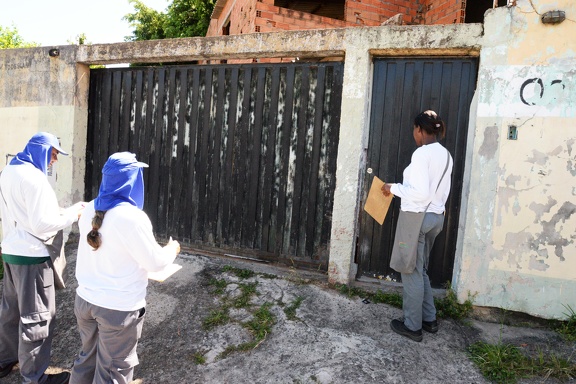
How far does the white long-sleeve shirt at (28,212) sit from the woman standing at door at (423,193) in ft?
7.82

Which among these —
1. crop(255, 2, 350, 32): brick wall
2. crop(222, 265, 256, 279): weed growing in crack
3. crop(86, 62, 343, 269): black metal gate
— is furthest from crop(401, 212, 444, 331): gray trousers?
crop(255, 2, 350, 32): brick wall

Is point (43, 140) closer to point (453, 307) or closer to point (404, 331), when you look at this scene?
point (404, 331)

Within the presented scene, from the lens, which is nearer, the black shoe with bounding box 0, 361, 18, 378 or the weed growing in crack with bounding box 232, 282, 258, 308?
the black shoe with bounding box 0, 361, 18, 378

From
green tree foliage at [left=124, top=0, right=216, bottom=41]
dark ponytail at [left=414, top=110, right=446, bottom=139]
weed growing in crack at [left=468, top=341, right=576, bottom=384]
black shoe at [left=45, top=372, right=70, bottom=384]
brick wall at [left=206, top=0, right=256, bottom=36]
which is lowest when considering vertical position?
black shoe at [left=45, top=372, right=70, bottom=384]

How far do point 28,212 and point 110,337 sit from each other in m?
1.10

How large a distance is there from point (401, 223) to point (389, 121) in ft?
3.89

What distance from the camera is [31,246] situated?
9.55 ft

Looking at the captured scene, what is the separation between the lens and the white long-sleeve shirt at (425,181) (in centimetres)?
312

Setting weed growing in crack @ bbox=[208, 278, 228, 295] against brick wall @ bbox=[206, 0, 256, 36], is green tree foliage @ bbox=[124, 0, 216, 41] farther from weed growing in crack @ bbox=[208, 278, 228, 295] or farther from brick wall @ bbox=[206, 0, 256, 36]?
weed growing in crack @ bbox=[208, 278, 228, 295]

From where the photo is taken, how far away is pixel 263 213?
Answer: 4.51 metres

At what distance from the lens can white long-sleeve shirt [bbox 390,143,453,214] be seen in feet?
10.2

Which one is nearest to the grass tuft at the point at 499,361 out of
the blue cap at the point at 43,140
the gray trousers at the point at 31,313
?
the gray trousers at the point at 31,313

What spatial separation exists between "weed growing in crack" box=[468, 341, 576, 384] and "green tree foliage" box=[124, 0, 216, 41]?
13081 millimetres

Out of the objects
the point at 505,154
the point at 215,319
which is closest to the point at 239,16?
the point at 505,154
